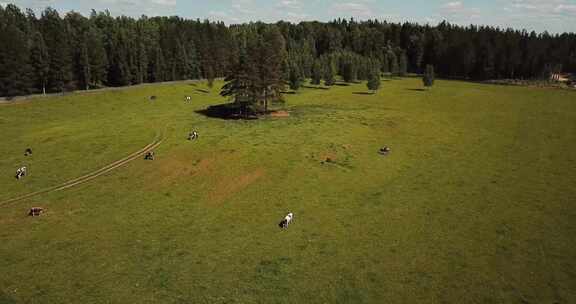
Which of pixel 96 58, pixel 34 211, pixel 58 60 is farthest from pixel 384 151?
pixel 96 58

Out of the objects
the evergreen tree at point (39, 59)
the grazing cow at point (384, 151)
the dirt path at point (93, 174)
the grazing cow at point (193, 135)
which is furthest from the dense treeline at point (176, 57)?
the grazing cow at point (384, 151)

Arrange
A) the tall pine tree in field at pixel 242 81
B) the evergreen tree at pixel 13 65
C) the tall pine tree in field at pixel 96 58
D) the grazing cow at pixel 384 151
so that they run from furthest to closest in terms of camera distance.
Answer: the tall pine tree in field at pixel 96 58 < the evergreen tree at pixel 13 65 < the tall pine tree in field at pixel 242 81 < the grazing cow at pixel 384 151

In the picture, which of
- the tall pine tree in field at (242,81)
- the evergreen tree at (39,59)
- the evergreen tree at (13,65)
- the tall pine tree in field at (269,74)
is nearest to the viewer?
the tall pine tree in field at (242,81)

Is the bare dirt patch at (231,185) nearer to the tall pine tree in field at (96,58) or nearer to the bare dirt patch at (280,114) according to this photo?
the bare dirt patch at (280,114)

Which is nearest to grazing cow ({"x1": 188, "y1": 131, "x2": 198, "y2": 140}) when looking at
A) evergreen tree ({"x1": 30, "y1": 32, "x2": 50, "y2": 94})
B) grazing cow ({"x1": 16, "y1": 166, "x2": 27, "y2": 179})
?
grazing cow ({"x1": 16, "y1": 166, "x2": 27, "y2": 179})

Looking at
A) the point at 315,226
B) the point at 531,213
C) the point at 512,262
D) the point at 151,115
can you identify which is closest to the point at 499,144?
the point at 531,213

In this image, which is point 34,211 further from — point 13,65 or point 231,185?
point 13,65

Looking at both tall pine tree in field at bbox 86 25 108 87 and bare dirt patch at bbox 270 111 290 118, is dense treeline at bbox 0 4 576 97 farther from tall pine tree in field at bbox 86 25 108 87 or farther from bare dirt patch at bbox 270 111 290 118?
bare dirt patch at bbox 270 111 290 118
